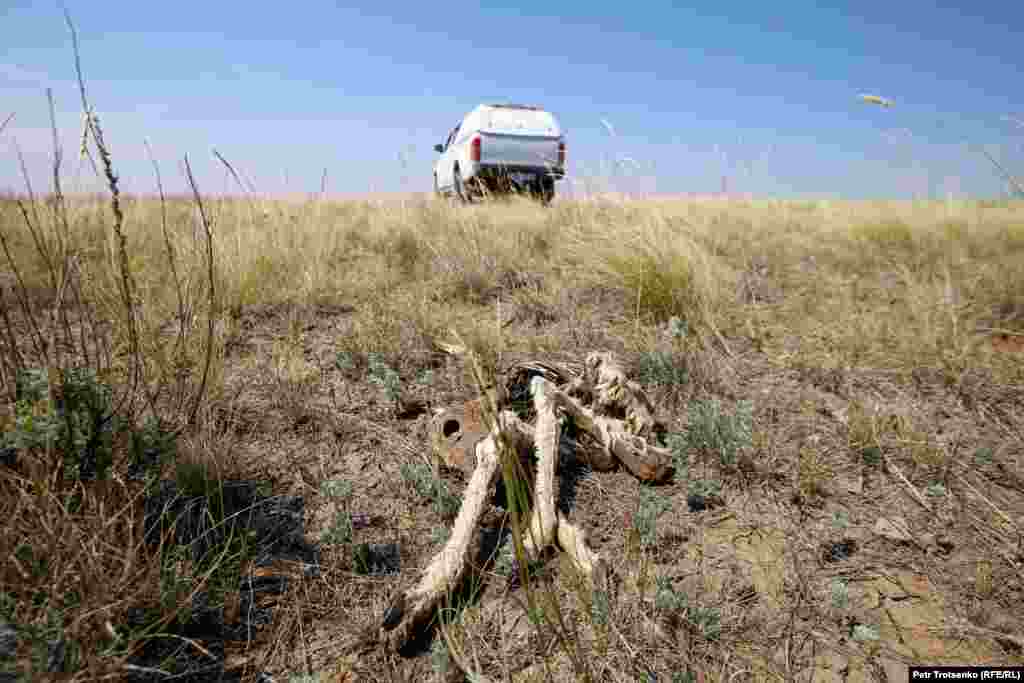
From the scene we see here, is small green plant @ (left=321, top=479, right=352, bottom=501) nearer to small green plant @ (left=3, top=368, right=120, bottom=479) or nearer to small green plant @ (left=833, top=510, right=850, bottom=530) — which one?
small green plant @ (left=3, top=368, right=120, bottom=479)

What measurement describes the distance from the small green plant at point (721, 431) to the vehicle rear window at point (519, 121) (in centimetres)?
892

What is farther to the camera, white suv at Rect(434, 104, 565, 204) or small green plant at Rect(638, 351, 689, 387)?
white suv at Rect(434, 104, 565, 204)

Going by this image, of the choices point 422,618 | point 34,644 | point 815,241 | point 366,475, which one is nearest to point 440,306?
point 366,475

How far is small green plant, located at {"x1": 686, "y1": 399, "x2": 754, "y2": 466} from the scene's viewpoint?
2.02 m

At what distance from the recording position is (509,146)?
9773 mm

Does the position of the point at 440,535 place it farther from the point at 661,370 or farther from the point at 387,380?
the point at 661,370

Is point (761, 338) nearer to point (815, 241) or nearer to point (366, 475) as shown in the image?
point (366, 475)

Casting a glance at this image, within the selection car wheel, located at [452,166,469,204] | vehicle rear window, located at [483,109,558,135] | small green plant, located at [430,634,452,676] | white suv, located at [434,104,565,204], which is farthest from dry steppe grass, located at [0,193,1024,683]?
vehicle rear window, located at [483,109,558,135]

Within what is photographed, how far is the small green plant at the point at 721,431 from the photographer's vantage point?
6.61 feet

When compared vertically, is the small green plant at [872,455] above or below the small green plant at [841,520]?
above

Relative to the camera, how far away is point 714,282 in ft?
11.5

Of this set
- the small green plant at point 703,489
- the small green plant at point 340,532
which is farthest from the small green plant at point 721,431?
the small green plant at point 340,532

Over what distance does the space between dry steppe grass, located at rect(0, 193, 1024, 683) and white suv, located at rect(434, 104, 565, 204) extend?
5.32 meters

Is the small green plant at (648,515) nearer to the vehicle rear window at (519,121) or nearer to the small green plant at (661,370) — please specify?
the small green plant at (661,370)
